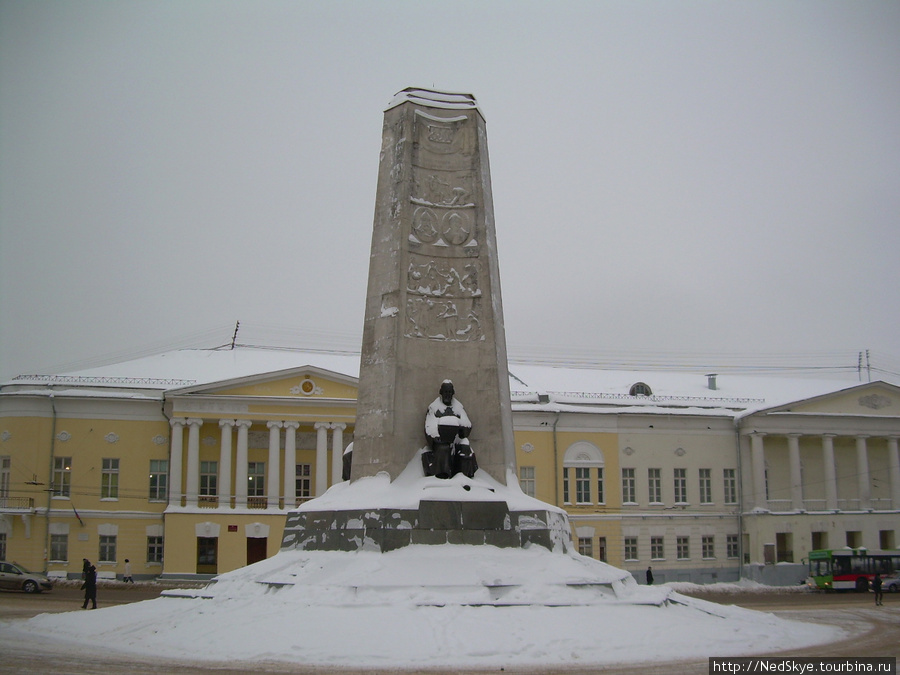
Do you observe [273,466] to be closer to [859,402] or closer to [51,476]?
[51,476]

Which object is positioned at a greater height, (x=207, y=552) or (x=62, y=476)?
(x=62, y=476)

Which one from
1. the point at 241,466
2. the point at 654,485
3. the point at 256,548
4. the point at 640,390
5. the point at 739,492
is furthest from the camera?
the point at 640,390

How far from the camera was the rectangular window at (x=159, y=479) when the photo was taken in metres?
47.1

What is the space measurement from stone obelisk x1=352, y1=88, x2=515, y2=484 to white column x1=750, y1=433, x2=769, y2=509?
3674cm

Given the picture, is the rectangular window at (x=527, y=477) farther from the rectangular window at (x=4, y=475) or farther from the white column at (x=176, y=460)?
the rectangular window at (x=4, y=475)

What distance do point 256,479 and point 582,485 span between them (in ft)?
54.7

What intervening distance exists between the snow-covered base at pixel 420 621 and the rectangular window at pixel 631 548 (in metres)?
34.2

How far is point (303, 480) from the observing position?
4978 centimetres

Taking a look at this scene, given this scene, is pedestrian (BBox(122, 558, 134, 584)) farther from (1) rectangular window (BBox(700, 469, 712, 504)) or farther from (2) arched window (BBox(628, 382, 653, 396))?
Result: (1) rectangular window (BBox(700, 469, 712, 504))

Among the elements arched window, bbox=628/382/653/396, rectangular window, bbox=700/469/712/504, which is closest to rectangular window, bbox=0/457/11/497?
arched window, bbox=628/382/653/396

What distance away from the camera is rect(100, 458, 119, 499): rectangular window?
152 ft

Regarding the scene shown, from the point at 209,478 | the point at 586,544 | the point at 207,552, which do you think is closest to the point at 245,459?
the point at 209,478

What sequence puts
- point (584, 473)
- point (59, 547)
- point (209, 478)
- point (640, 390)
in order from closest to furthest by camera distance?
point (59, 547), point (209, 478), point (584, 473), point (640, 390)

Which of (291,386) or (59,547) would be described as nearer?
(59,547)
